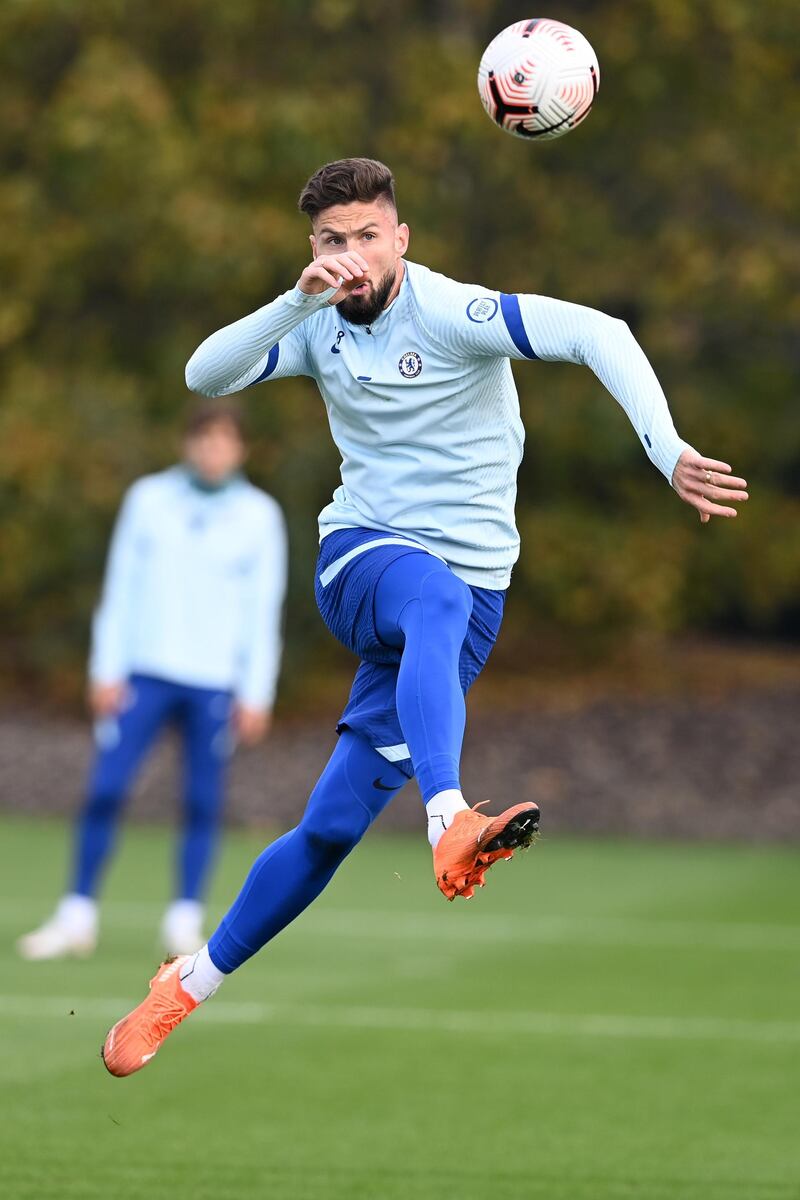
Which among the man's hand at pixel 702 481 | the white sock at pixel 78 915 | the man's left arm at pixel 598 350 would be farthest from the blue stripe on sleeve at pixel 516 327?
the white sock at pixel 78 915

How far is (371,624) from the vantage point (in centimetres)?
582

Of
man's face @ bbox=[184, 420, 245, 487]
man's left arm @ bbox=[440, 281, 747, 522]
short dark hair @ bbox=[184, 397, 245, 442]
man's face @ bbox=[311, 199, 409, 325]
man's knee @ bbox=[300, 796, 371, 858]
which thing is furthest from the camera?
man's face @ bbox=[184, 420, 245, 487]

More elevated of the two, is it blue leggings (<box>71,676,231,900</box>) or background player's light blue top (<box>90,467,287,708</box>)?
background player's light blue top (<box>90,467,287,708</box>)

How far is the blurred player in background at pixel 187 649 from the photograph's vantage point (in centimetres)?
1026

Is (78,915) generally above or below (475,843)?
below

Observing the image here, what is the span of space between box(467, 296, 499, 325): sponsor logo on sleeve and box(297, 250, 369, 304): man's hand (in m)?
0.31

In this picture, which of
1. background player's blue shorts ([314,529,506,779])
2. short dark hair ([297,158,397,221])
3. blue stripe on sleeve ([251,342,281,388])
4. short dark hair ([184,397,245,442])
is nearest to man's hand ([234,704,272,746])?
short dark hair ([184,397,245,442])

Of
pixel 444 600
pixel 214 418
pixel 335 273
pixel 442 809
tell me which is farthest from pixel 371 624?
pixel 214 418

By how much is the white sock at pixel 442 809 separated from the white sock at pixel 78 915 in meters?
5.18

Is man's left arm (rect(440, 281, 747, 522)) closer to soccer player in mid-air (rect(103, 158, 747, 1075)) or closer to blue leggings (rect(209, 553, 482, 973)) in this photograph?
soccer player in mid-air (rect(103, 158, 747, 1075))

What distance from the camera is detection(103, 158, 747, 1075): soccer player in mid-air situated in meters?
5.51

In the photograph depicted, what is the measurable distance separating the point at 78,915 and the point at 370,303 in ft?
17.0

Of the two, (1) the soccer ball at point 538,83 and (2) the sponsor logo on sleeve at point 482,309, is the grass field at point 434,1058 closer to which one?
(2) the sponsor logo on sleeve at point 482,309

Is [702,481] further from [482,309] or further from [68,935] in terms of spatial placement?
[68,935]
